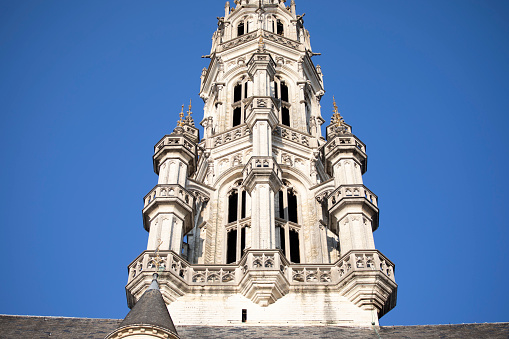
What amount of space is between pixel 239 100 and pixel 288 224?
9.74 meters

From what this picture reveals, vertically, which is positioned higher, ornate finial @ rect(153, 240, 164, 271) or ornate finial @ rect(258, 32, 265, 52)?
ornate finial @ rect(258, 32, 265, 52)

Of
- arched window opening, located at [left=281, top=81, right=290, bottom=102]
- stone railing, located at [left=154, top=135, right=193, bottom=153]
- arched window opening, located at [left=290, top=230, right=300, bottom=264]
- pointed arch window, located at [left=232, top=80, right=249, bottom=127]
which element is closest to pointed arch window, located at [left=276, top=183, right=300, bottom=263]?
arched window opening, located at [left=290, top=230, right=300, bottom=264]

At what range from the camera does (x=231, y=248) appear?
31594mm

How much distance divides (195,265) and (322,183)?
294 inches

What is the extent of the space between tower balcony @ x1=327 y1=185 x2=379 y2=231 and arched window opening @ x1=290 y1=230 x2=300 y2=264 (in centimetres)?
216

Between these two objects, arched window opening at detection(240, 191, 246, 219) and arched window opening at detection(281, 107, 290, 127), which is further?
arched window opening at detection(281, 107, 290, 127)

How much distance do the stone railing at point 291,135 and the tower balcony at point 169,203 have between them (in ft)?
21.3

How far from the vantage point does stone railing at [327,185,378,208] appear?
99.1 ft

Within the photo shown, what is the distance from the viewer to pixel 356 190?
30.5 meters

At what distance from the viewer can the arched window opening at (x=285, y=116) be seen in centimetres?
3850

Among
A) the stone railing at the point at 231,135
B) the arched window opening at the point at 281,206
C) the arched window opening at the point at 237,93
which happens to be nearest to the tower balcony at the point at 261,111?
the stone railing at the point at 231,135

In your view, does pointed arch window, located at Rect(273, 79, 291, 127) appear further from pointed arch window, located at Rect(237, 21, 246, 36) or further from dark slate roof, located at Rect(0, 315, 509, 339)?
dark slate roof, located at Rect(0, 315, 509, 339)

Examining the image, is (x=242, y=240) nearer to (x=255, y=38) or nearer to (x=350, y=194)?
(x=350, y=194)

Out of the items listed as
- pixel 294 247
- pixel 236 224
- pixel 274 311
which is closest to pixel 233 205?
pixel 236 224
